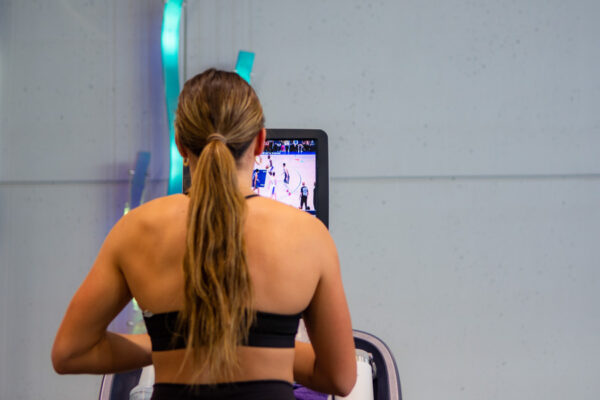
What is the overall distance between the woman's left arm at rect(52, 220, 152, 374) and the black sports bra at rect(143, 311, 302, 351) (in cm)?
8

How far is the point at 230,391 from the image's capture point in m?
0.98

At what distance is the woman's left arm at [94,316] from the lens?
103 cm

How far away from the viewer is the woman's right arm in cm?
107

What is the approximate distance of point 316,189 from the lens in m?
2.10

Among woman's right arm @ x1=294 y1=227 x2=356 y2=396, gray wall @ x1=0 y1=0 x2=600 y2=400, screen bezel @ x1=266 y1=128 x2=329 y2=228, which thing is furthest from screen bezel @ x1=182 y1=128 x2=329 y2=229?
woman's right arm @ x1=294 y1=227 x2=356 y2=396

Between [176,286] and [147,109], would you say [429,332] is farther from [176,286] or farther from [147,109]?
[176,286]

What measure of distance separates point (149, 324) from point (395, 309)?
1941 mm

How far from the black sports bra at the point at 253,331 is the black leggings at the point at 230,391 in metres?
0.07

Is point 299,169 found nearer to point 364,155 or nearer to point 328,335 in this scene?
point 364,155

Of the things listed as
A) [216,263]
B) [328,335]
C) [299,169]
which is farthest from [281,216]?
[299,169]

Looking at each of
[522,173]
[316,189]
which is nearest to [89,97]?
[316,189]

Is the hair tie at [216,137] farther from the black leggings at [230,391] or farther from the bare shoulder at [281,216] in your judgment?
the black leggings at [230,391]

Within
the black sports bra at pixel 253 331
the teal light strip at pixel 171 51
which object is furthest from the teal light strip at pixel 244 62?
the black sports bra at pixel 253 331

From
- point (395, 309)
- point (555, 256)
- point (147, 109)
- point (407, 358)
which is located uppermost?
point (147, 109)
